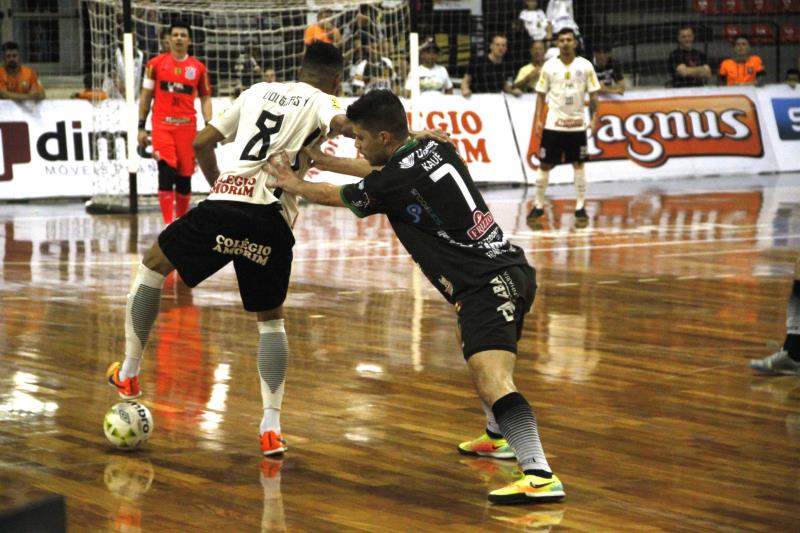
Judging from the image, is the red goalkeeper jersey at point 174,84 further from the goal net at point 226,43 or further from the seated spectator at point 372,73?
the seated spectator at point 372,73

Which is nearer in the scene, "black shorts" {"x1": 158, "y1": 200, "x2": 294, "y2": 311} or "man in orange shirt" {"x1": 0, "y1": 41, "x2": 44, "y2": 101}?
"black shorts" {"x1": 158, "y1": 200, "x2": 294, "y2": 311}

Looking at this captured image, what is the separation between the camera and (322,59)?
6.90 meters

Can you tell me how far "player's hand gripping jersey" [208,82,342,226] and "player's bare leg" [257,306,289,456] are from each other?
488 mm

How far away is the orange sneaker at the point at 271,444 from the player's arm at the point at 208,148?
51.0 inches

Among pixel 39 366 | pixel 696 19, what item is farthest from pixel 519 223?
pixel 696 19

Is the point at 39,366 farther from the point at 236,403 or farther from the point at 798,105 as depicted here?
the point at 798,105

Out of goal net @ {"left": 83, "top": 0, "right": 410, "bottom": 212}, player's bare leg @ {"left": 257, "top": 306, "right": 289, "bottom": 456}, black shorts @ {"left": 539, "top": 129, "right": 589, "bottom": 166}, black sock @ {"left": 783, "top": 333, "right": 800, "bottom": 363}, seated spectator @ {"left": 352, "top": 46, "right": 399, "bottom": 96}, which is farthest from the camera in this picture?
seated spectator @ {"left": 352, "top": 46, "right": 399, "bottom": 96}

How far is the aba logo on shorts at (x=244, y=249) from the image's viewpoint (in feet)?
21.8

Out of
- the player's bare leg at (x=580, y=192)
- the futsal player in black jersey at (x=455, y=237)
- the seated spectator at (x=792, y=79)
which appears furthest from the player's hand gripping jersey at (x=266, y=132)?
the seated spectator at (x=792, y=79)

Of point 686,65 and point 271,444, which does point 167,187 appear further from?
point 686,65

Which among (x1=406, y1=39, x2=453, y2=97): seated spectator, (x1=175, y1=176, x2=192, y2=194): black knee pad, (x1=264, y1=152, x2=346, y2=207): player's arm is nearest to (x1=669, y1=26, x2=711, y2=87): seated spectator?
(x1=406, y1=39, x2=453, y2=97): seated spectator

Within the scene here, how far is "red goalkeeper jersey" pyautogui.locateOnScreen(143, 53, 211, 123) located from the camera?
14938 mm

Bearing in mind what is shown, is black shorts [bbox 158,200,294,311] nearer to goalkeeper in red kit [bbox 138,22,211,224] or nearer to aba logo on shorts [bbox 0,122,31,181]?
goalkeeper in red kit [bbox 138,22,211,224]

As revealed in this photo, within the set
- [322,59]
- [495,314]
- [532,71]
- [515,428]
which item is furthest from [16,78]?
[515,428]
